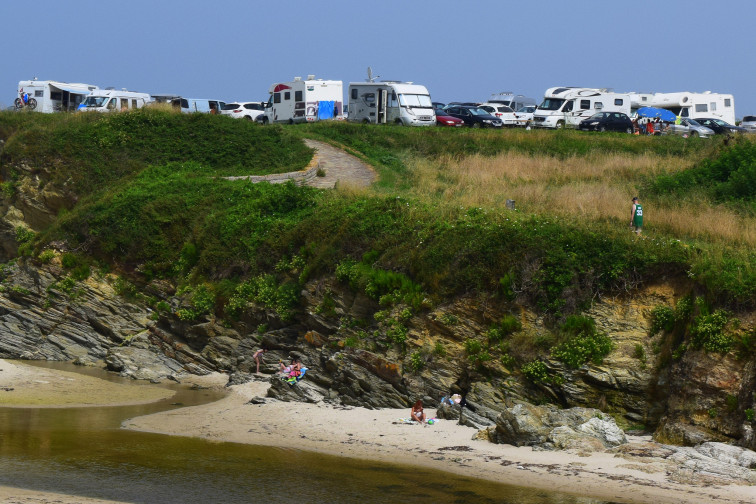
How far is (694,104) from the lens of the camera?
57031 millimetres

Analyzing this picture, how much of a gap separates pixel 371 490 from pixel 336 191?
1503 centimetres

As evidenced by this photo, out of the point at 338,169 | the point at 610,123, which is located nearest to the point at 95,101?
the point at 338,169

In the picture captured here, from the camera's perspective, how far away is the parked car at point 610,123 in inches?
1918

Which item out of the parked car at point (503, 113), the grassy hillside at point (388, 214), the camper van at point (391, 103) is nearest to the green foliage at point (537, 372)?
the grassy hillside at point (388, 214)

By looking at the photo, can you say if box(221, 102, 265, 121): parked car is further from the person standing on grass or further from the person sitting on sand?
the person sitting on sand

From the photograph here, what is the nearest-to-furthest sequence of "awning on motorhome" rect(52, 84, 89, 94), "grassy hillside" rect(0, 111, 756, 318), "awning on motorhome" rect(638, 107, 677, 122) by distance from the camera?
"grassy hillside" rect(0, 111, 756, 318)
"awning on motorhome" rect(52, 84, 89, 94)
"awning on motorhome" rect(638, 107, 677, 122)

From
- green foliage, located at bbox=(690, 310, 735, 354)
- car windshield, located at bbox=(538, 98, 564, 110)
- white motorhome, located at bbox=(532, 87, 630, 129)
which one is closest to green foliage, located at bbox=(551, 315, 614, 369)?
green foliage, located at bbox=(690, 310, 735, 354)

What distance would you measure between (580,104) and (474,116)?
705cm

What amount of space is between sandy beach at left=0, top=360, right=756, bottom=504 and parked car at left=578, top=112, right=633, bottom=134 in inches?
1202

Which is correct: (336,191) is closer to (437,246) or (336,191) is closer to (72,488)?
(437,246)

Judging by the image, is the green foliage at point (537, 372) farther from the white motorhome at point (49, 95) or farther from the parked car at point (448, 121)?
the white motorhome at point (49, 95)

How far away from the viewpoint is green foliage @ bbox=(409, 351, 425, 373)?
20953 millimetres

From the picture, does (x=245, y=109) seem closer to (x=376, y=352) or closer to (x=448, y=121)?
(x=448, y=121)

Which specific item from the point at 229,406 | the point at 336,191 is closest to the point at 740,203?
the point at 336,191
